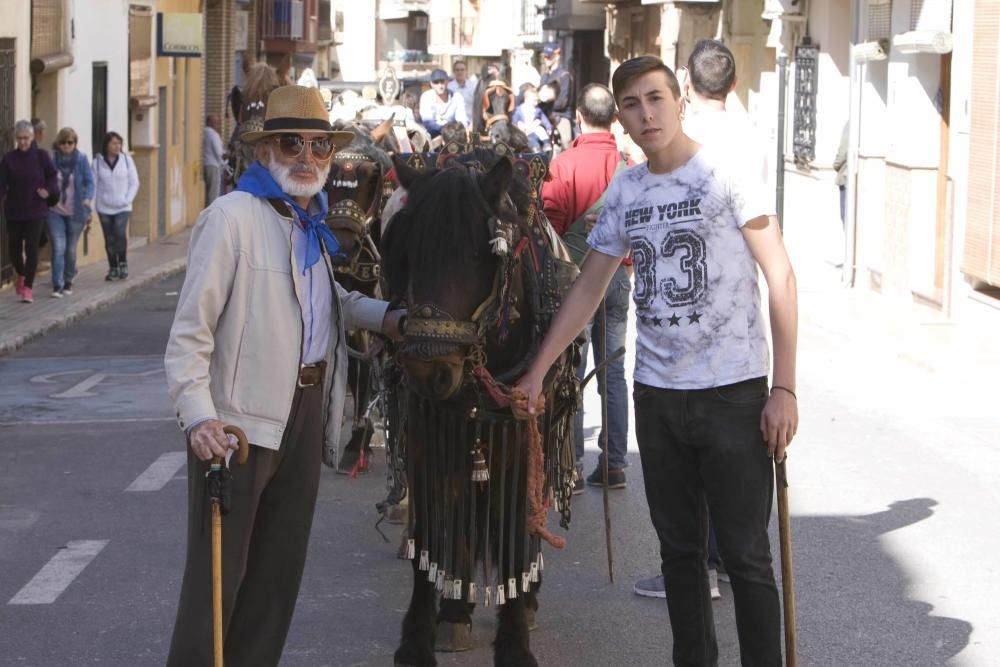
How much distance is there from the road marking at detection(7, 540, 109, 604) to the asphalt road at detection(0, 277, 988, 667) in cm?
2

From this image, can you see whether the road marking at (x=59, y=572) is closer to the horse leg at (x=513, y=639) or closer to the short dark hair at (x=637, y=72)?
the horse leg at (x=513, y=639)

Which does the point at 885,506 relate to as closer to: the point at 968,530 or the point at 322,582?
the point at 968,530

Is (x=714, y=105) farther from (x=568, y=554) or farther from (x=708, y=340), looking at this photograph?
(x=568, y=554)

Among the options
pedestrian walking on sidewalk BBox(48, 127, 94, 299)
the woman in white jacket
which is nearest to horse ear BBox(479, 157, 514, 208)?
pedestrian walking on sidewalk BBox(48, 127, 94, 299)

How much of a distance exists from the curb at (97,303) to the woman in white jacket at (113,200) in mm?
296

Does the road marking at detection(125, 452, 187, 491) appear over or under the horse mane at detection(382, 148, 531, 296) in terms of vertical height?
under

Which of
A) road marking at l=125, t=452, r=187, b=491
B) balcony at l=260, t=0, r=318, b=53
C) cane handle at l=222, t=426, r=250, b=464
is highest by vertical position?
balcony at l=260, t=0, r=318, b=53

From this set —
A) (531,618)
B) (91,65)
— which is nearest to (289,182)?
(531,618)

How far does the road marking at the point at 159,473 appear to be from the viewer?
9.29 metres

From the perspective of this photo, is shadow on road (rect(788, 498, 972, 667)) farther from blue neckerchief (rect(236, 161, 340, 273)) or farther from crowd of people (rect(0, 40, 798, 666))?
blue neckerchief (rect(236, 161, 340, 273))

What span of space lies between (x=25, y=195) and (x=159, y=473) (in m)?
9.83

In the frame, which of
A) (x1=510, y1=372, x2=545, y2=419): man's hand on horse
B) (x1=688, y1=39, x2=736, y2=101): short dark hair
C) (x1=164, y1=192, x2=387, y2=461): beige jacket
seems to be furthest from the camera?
(x1=688, y1=39, x2=736, y2=101): short dark hair

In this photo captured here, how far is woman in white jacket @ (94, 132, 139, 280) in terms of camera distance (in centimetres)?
2148

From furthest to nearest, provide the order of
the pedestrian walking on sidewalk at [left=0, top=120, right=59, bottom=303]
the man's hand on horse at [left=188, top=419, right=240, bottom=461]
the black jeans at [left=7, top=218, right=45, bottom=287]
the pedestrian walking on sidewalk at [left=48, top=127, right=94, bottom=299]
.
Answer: the pedestrian walking on sidewalk at [left=48, top=127, right=94, bottom=299], the black jeans at [left=7, top=218, right=45, bottom=287], the pedestrian walking on sidewalk at [left=0, top=120, right=59, bottom=303], the man's hand on horse at [left=188, top=419, right=240, bottom=461]
